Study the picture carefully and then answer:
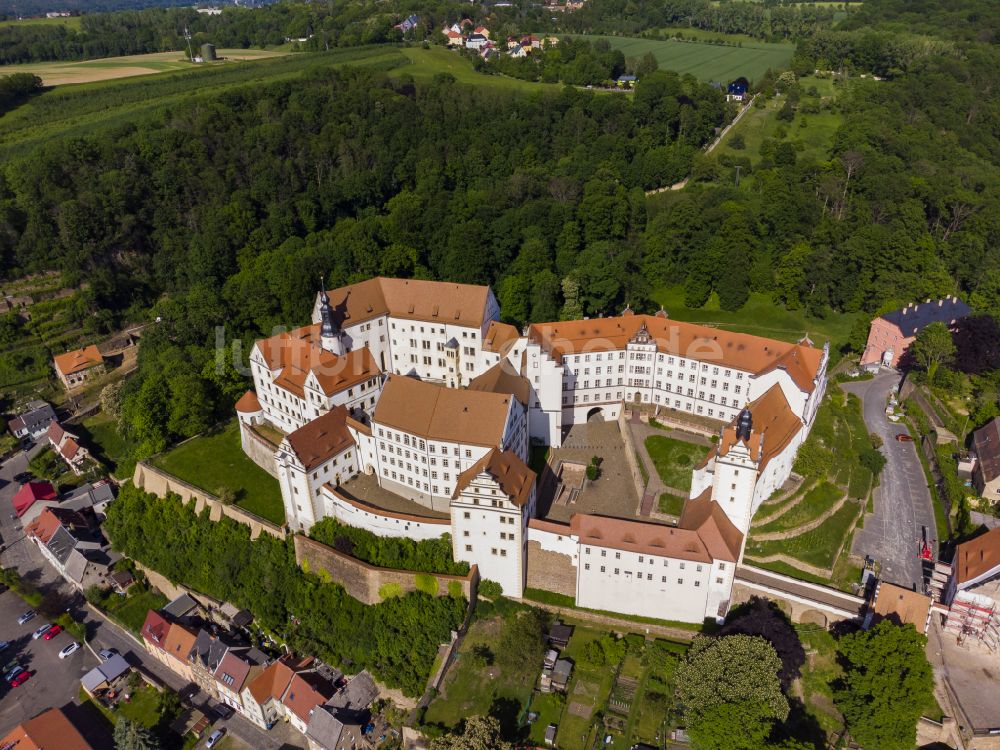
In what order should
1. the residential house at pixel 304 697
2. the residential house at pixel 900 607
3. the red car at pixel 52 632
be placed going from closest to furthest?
the residential house at pixel 900 607 → the residential house at pixel 304 697 → the red car at pixel 52 632

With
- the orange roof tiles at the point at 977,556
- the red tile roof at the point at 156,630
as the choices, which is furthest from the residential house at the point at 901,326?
the red tile roof at the point at 156,630

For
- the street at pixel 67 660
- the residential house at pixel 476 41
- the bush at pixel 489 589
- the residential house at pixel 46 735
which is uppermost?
the residential house at pixel 476 41

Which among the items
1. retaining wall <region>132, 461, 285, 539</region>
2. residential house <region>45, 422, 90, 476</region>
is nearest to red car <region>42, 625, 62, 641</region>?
retaining wall <region>132, 461, 285, 539</region>

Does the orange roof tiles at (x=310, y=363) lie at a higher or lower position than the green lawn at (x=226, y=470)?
higher

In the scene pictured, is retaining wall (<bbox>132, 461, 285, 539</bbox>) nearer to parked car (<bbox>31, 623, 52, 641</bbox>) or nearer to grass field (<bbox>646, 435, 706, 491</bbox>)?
parked car (<bbox>31, 623, 52, 641</bbox>)

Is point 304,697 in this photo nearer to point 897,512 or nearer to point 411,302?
point 411,302

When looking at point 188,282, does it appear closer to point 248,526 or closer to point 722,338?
point 248,526

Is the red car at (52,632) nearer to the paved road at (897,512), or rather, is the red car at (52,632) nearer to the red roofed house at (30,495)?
the red roofed house at (30,495)

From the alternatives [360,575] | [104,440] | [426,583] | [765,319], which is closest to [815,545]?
[426,583]
